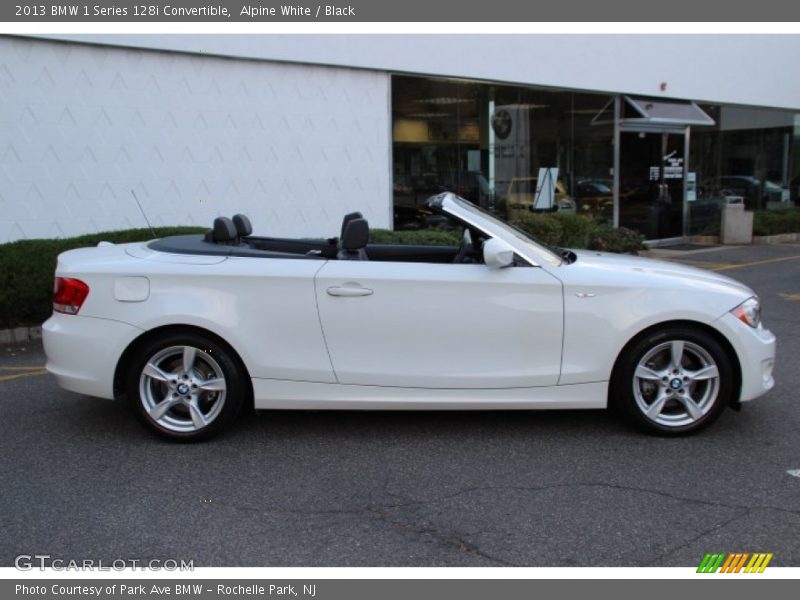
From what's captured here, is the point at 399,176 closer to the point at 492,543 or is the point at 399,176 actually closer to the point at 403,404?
the point at 403,404

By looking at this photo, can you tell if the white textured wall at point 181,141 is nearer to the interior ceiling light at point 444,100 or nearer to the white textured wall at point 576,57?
the white textured wall at point 576,57

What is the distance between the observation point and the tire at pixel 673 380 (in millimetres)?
4906

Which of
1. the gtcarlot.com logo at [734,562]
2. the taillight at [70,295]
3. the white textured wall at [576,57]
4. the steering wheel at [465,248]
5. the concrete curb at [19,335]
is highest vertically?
the white textured wall at [576,57]

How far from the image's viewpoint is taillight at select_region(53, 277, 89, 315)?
496cm

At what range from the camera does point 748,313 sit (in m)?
5.00

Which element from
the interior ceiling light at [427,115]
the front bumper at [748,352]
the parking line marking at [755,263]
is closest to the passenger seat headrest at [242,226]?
the front bumper at [748,352]

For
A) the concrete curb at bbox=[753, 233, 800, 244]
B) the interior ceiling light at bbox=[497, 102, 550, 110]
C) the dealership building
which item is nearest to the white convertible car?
the dealership building

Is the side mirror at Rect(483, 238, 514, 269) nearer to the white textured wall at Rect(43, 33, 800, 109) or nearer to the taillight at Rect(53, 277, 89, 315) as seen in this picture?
the taillight at Rect(53, 277, 89, 315)

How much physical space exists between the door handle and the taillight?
1.55 m

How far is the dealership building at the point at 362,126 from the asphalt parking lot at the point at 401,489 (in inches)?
195

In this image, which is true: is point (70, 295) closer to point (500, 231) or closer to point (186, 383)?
point (186, 383)

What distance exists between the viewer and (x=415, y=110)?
13305 millimetres

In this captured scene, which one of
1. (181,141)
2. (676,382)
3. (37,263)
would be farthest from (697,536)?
(181,141)

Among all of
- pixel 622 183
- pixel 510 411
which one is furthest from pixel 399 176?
pixel 510 411
